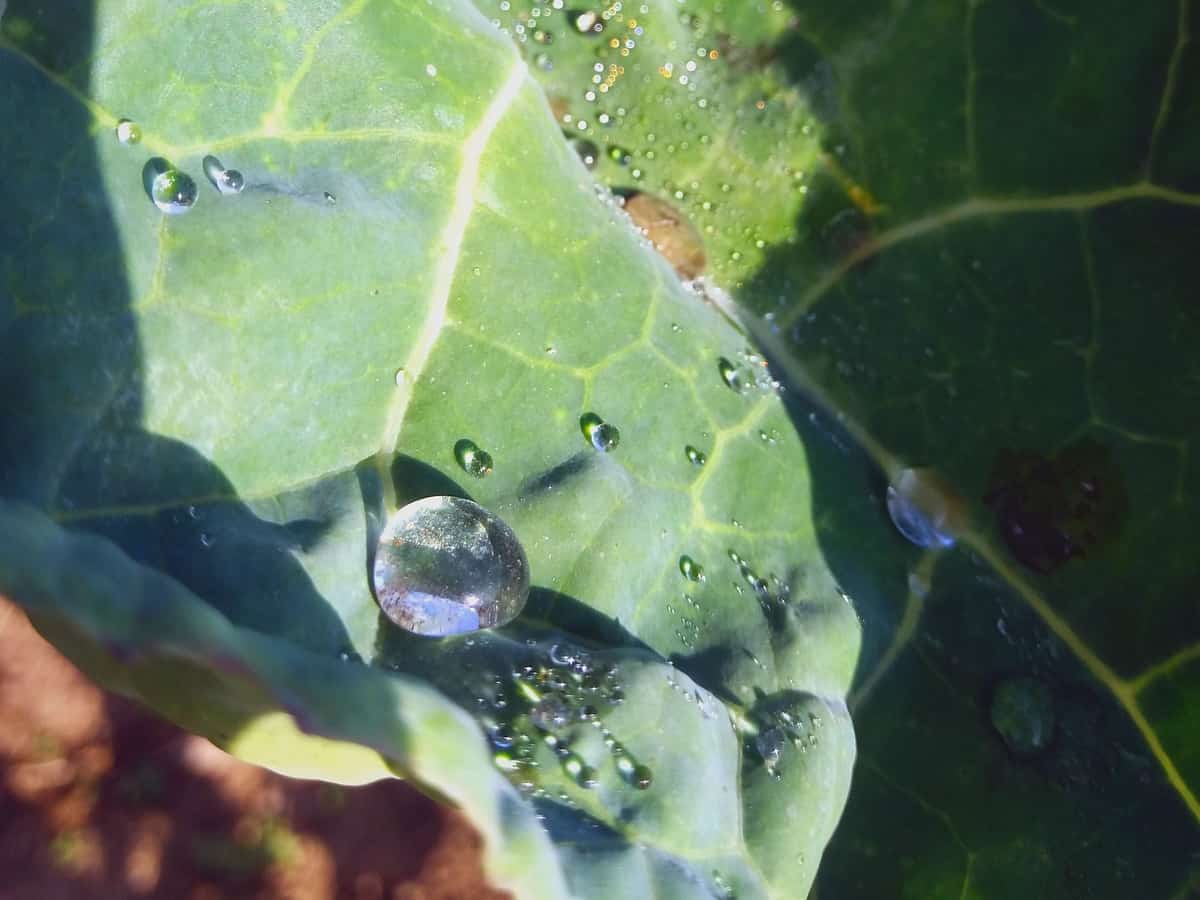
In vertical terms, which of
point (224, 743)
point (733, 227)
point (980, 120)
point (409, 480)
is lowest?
point (224, 743)

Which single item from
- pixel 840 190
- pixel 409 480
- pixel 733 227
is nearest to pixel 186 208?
pixel 409 480

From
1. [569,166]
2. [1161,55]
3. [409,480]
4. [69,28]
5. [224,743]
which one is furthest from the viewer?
[1161,55]

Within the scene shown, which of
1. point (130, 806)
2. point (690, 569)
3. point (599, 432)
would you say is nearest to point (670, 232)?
point (599, 432)

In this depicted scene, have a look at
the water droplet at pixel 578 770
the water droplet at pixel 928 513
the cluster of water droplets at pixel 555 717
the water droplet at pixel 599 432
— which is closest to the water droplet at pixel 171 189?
the water droplet at pixel 599 432

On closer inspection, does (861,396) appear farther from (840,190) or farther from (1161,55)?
(1161,55)

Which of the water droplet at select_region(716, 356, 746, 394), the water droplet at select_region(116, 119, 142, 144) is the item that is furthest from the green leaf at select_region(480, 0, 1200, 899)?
the water droplet at select_region(116, 119, 142, 144)

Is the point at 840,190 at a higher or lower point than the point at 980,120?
lower
